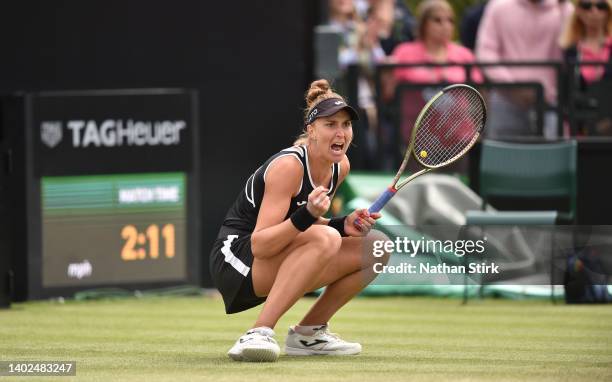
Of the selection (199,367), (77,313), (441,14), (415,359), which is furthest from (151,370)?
(441,14)

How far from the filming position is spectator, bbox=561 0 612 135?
423 inches

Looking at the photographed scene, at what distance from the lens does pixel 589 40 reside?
1113 cm

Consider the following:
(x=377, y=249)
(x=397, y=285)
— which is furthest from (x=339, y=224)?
(x=397, y=285)

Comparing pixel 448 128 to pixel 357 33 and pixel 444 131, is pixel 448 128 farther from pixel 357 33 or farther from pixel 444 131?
pixel 357 33

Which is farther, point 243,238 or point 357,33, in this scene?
point 357,33

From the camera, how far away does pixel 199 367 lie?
6.11 metres

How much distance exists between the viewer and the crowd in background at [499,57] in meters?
10.8

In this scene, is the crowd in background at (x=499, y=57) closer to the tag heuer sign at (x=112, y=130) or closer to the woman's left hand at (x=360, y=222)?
Answer: the tag heuer sign at (x=112, y=130)

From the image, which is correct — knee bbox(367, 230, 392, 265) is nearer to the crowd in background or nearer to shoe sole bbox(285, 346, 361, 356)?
shoe sole bbox(285, 346, 361, 356)

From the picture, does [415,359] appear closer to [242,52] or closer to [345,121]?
[345,121]

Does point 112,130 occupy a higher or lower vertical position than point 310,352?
higher

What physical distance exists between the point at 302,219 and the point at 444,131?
1082mm

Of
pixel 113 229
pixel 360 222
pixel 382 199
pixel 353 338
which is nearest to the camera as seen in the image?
pixel 382 199

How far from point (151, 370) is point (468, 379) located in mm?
1382
